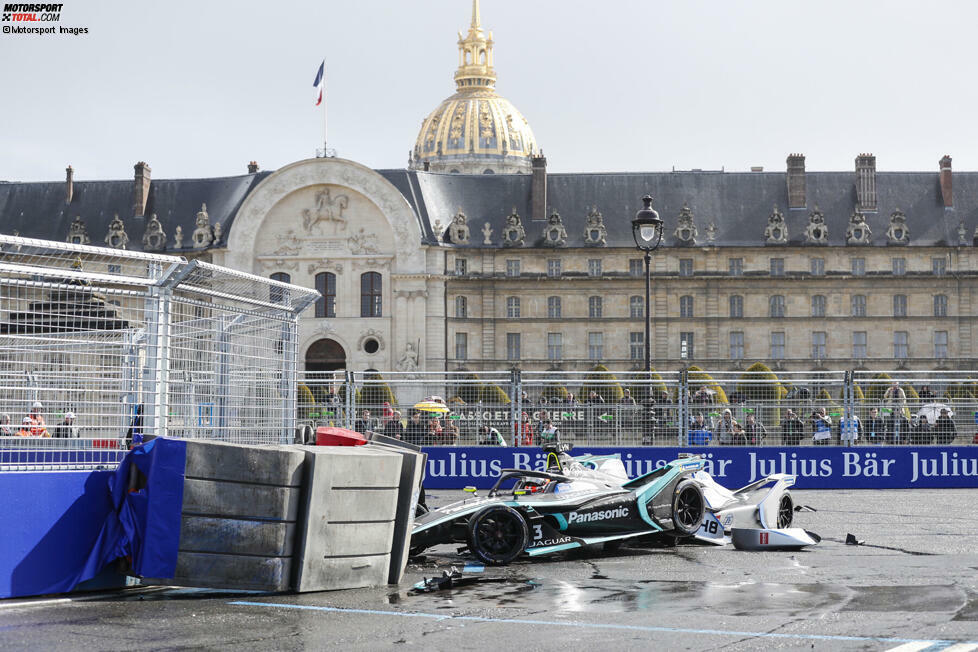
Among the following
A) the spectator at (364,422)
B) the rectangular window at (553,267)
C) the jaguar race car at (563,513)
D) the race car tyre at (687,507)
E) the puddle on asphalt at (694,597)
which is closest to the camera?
the puddle on asphalt at (694,597)

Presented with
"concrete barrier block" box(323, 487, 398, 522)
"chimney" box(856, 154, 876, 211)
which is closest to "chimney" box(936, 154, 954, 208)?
"chimney" box(856, 154, 876, 211)

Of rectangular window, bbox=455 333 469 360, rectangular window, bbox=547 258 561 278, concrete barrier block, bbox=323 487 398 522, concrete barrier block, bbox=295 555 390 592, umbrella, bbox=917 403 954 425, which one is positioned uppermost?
rectangular window, bbox=547 258 561 278

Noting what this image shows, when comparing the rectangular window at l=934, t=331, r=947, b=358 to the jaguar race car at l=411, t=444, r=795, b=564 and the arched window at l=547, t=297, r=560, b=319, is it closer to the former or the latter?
the arched window at l=547, t=297, r=560, b=319

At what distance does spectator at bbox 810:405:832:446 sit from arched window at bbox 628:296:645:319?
2042 inches

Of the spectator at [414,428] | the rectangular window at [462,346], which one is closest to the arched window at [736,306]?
the rectangular window at [462,346]

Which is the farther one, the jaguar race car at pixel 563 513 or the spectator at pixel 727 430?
Answer: the spectator at pixel 727 430

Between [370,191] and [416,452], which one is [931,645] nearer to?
[416,452]

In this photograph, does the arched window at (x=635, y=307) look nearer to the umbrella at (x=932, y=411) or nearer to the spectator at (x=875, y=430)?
the spectator at (x=875, y=430)

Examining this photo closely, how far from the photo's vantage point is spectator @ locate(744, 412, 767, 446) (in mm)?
26938

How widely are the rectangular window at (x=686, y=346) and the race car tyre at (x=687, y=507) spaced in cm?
6273

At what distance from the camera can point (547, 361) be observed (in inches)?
3115

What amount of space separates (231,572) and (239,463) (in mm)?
994

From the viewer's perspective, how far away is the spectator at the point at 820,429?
27234 mm

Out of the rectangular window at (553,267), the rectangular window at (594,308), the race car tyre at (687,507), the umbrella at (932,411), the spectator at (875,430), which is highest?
the rectangular window at (553,267)
